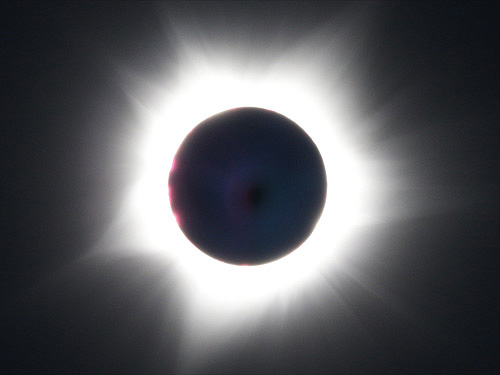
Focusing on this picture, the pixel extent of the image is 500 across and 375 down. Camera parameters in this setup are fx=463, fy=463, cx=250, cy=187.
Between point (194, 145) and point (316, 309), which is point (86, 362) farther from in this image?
point (194, 145)

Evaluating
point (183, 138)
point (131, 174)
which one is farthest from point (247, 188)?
point (131, 174)

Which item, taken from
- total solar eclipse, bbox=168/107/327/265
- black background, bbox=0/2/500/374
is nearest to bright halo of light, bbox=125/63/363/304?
black background, bbox=0/2/500/374

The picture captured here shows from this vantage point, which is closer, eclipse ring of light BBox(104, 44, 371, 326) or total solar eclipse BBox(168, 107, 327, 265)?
total solar eclipse BBox(168, 107, 327, 265)

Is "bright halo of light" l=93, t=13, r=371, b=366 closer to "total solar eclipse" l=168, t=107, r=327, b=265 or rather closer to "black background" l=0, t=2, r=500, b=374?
"black background" l=0, t=2, r=500, b=374

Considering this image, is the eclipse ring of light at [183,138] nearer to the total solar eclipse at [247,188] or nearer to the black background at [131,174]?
the black background at [131,174]

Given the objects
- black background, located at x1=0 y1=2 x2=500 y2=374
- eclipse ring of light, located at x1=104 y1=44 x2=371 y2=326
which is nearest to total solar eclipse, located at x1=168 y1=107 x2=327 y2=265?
eclipse ring of light, located at x1=104 y1=44 x2=371 y2=326

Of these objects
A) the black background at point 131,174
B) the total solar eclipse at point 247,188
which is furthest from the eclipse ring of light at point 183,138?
the total solar eclipse at point 247,188
